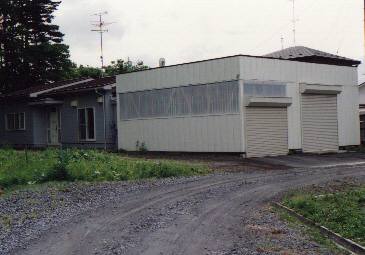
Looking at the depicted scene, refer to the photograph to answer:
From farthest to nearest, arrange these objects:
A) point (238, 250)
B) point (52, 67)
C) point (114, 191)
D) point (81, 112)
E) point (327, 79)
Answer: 1. point (52, 67)
2. point (81, 112)
3. point (327, 79)
4. point (114, 191)
5. point (238, 250)

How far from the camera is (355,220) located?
9344mm

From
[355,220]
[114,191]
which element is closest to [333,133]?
[114,191]

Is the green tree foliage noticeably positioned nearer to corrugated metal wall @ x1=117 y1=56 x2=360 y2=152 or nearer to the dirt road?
corrugated metal wall @ x1=117 y1=56 x2=360 y2=152

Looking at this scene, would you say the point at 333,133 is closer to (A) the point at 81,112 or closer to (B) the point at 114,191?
(A) the point at 81,112

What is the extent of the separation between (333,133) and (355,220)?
17.3 m

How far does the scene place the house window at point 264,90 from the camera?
22.0 metres

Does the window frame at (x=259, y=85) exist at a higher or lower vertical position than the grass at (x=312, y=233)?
higher

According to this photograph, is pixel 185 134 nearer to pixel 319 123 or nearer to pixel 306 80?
pixel 306 80

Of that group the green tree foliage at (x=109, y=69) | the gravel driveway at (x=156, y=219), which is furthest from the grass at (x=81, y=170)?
the green tree foliage at (x=109, y=69)

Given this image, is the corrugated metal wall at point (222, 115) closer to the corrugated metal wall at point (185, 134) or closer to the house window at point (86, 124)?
the corrugated metal wall at point (185, 134)

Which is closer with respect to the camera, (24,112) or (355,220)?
(355,220)

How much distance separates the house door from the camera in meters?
32.2

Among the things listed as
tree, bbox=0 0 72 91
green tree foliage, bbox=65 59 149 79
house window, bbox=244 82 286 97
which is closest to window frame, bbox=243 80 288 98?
house window, bbox=244 82 286 97

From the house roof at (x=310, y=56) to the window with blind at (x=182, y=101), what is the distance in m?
11.2
